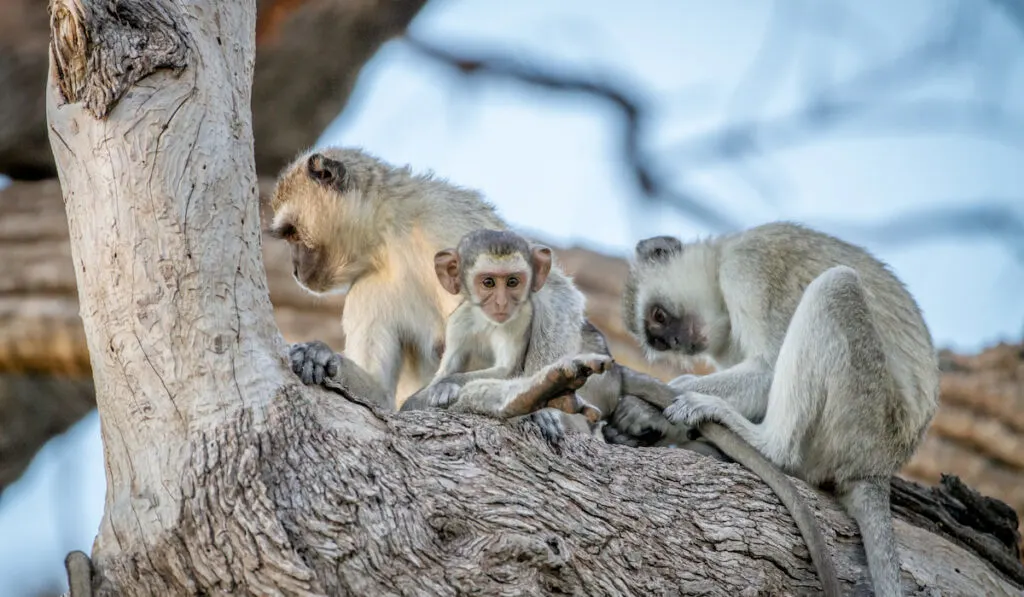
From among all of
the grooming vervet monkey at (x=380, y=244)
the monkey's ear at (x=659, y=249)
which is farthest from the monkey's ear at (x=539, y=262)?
the monkey's ear at (x=659, y=249)

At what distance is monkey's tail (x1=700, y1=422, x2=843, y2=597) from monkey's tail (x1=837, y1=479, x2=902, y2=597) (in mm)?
89

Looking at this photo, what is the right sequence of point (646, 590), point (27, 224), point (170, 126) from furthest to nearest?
1. point (27, 224)
2. point (646, 590)
3. point (170, 126)

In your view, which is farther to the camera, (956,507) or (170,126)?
(956,507)

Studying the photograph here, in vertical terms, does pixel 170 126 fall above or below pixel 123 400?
above

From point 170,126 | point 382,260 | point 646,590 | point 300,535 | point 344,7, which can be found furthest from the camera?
point 344,7

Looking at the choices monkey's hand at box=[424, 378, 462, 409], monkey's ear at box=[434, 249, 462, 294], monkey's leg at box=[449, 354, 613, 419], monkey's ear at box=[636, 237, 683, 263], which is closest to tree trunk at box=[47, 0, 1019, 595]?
monkey's leg at box=[449, 354, 613, 419]

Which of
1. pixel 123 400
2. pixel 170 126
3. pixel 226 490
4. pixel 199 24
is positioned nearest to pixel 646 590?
pixel 226 490

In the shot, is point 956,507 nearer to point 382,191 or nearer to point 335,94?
point 382,191

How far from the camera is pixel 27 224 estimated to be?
30.6ft

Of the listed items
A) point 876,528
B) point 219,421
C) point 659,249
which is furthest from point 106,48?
point 659,249

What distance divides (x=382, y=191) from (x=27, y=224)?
17.3ft

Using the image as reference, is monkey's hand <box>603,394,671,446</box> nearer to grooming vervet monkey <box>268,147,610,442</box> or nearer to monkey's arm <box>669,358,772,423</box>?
monkey's arm <box>669,358,772,423</box>

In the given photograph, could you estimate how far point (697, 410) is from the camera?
4973mm

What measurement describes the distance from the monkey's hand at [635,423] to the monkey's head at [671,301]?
0.81 meters
